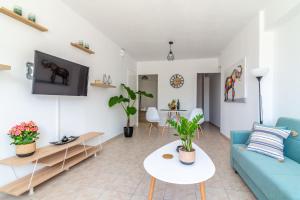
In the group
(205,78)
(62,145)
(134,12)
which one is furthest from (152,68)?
(62,145)

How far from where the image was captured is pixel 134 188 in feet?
6.34

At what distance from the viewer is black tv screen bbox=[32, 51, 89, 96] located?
1908mm

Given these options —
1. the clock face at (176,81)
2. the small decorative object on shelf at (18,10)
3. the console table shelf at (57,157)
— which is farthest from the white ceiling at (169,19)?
the console table shelf at (57,157)

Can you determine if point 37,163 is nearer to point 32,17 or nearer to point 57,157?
point 57,157

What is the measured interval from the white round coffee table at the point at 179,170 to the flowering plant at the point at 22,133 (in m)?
1.39

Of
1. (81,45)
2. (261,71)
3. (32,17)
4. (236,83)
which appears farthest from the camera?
(236,83)

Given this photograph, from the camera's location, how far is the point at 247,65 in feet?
10.2

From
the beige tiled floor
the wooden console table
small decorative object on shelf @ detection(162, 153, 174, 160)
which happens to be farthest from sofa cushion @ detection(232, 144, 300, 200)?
the wooden console table

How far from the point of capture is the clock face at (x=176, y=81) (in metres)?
6.02

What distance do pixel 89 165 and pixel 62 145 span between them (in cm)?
59

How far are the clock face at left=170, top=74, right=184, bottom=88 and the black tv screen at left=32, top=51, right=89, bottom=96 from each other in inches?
150

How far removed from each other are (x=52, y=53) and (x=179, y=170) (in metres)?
2.39

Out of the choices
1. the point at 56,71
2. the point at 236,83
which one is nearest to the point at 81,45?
the point at 56,71

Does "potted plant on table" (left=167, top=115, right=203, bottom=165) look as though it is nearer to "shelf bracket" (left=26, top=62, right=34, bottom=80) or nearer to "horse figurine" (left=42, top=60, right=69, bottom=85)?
"horse figurine" (left=42, top=60, right=69, bottom=85)
